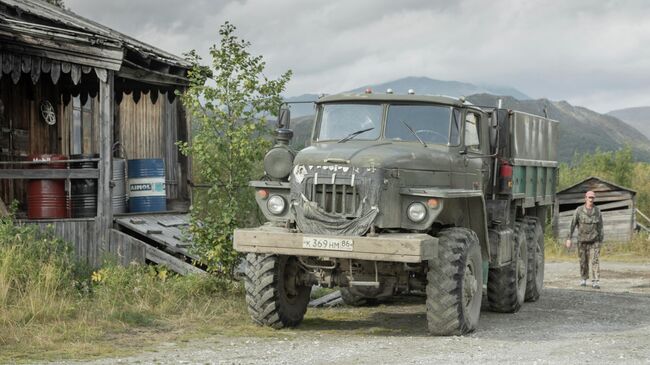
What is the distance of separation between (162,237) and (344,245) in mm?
5683

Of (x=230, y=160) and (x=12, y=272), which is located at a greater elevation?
(x=230, y=160)

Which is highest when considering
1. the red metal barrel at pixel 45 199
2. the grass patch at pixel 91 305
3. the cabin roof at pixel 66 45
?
the cabin roof at pixel 66 45

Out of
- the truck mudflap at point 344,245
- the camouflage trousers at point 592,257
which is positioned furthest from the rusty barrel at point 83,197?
the camouflage trousers at point 592,257

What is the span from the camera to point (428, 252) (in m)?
9.29

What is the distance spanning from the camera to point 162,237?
14.4 meters

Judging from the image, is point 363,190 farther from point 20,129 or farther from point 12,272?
point 20,129

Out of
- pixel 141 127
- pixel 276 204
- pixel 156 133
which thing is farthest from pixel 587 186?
pixel 276 204

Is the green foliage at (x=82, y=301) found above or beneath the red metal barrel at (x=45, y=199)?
beneath

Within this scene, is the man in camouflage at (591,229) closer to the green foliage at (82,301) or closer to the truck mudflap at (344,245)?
the green foliage at (82,301)

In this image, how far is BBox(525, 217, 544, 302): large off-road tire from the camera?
14.3m

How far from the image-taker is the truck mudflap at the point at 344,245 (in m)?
9.16

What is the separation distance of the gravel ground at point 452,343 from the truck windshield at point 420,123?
2.21 metres

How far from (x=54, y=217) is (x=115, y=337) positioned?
5.22 meters

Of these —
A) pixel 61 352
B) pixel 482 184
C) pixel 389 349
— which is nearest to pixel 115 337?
pixel 61 352
